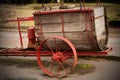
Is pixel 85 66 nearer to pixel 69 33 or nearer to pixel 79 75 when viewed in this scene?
pixel 79 75

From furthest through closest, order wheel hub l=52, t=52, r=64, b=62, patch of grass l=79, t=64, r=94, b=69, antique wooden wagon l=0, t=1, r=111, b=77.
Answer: patch of grass l=79, t=64, r=94, b=69 → wheel hub l=52, t=52, r=64, b=62 → antique wooden wagon l=0, t=1, r=111, b=77

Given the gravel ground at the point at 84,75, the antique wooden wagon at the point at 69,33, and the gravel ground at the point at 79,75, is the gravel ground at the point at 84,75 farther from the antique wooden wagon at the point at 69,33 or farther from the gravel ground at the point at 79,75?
the antique wooden wagon at the point at 69,33

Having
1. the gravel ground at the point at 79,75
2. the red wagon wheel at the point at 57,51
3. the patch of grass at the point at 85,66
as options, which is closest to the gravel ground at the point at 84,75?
the gravel ground at the point at 79,75

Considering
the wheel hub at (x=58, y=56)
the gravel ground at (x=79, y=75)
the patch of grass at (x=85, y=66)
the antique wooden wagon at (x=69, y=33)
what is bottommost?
A: the gravel ground at (x=79, y=75)

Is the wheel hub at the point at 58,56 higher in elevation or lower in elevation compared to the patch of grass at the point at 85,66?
higher

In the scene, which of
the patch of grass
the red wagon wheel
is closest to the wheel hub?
the red wagon wheel

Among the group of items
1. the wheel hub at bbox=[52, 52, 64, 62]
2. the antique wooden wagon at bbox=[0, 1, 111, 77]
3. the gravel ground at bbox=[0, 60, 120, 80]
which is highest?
the antique wooden wagon at bbox=[0, 1, 111, 77]

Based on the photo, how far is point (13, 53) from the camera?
25.2ft

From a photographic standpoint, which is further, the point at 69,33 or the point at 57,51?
the point at 57,51

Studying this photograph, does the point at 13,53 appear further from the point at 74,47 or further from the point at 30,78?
the point at 74,47

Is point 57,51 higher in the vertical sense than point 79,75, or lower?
higher

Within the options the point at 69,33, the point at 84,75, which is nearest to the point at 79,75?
the point at 84,75

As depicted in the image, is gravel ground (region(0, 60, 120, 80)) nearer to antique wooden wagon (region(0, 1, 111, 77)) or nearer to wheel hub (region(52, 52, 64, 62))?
antique wooden wagon (region(0, 1, 111, 77))

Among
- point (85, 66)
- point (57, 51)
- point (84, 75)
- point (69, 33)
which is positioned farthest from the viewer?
point (85, 66)
